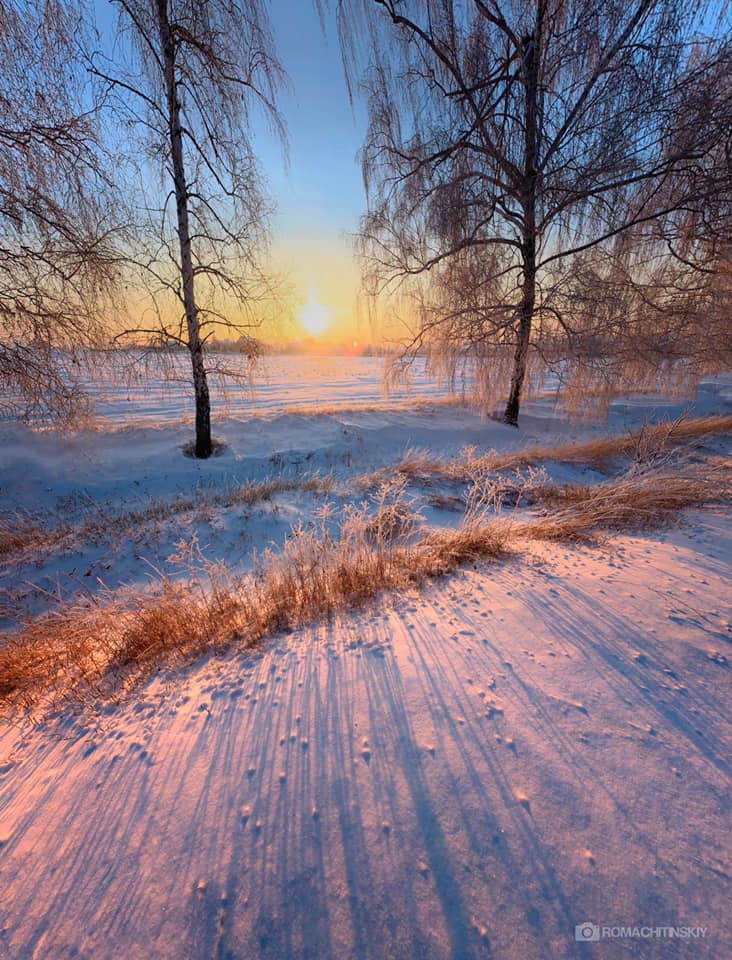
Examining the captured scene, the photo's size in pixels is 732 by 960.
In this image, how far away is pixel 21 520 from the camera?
511 cm

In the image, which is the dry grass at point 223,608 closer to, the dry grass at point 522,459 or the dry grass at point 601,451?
the dry grass at point 522,459

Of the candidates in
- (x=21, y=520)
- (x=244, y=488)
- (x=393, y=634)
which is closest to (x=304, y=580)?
(x=393, y=634)

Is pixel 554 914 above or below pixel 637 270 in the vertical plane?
below

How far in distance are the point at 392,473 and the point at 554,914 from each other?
5.47 m

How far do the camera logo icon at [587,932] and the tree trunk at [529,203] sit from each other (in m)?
8.41

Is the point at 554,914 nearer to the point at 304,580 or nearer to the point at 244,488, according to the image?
the point at 304,580

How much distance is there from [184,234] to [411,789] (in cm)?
816

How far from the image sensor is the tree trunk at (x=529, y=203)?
6.50 metres

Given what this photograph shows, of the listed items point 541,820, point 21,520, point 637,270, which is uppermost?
point 637,270

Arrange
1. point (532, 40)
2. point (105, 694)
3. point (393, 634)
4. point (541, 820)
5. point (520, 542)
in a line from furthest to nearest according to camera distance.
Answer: point (532, 40) < point (520, 542) < point (393, 634) < point (105, 694) < point (541, 820)

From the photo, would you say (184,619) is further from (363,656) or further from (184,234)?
(184,234)

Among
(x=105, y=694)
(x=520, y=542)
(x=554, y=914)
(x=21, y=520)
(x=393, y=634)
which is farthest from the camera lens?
(x=21, y=520)

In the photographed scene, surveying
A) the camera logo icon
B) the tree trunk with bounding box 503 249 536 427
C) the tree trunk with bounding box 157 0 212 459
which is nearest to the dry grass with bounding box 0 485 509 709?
the camera logo icon

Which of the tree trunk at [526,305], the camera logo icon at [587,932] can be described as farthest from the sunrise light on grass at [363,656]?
the tree trunk at [526,305]
